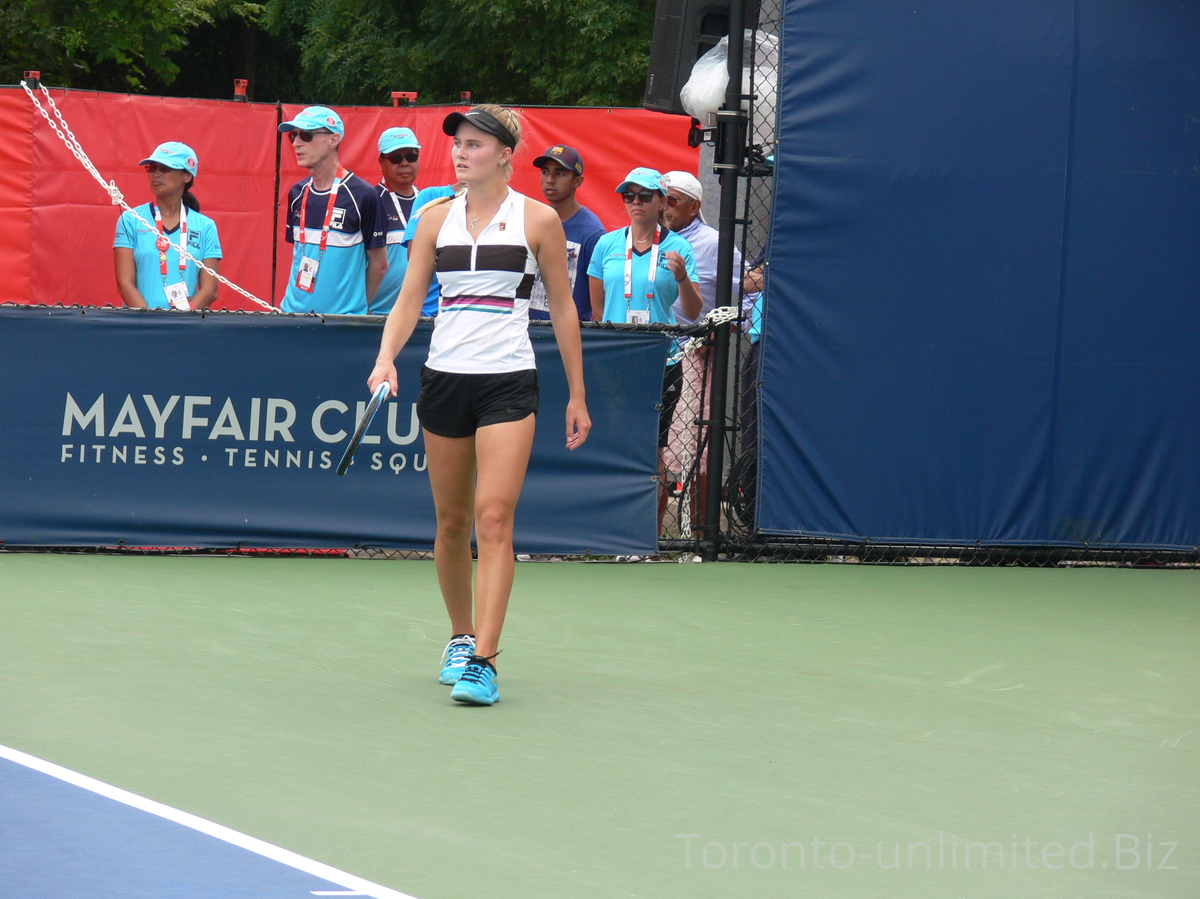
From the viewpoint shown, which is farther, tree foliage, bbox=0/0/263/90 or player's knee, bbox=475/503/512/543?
tree foliage, bbox=0/0/263/90

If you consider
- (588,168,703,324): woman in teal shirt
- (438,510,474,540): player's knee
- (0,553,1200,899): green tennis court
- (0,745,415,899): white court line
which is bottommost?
(0,553,1200,899): green tennis court

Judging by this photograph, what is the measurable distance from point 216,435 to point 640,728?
4.30 m

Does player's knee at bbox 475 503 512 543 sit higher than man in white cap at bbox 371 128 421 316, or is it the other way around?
man in white cap at bbox 371 128 421 316

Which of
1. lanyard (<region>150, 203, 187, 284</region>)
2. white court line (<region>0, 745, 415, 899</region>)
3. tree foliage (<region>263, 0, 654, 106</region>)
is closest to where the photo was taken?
white court line (<region>0, 745, 415, 899</region>)

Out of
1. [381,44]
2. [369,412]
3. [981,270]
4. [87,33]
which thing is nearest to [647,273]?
[981,270]

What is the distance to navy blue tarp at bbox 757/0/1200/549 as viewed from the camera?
9180 millimetres

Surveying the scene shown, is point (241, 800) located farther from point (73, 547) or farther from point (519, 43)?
point (519, 43)

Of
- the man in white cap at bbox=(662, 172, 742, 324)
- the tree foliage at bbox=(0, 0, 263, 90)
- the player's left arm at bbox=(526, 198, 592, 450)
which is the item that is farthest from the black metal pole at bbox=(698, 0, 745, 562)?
the tree foliage at bbox=(0, 0, 263, 90)

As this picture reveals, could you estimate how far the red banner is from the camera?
13.6 meters

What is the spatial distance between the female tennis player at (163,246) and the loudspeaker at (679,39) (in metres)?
2.82

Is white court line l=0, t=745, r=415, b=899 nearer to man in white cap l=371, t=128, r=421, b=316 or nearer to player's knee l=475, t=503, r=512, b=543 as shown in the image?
player's knee l=475, t=503, r=512, b=543

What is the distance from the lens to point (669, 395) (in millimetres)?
9273

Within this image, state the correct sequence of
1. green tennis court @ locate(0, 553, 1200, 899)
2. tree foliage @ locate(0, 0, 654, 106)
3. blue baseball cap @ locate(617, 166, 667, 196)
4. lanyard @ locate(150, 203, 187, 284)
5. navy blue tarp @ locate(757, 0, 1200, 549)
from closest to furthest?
green tennis court @ locate(0, 553, 1200, 899) < blue baseball cap @ locate(617, 166, 667, 196) < navy blue tarp @ locate(757, 0, 1200, 549) < lanyard @ locate(150, 203, 187, 284) < tree foliage @ locate(0, 0, 654, 106)

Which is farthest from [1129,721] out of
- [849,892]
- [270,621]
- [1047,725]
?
[270,621]
